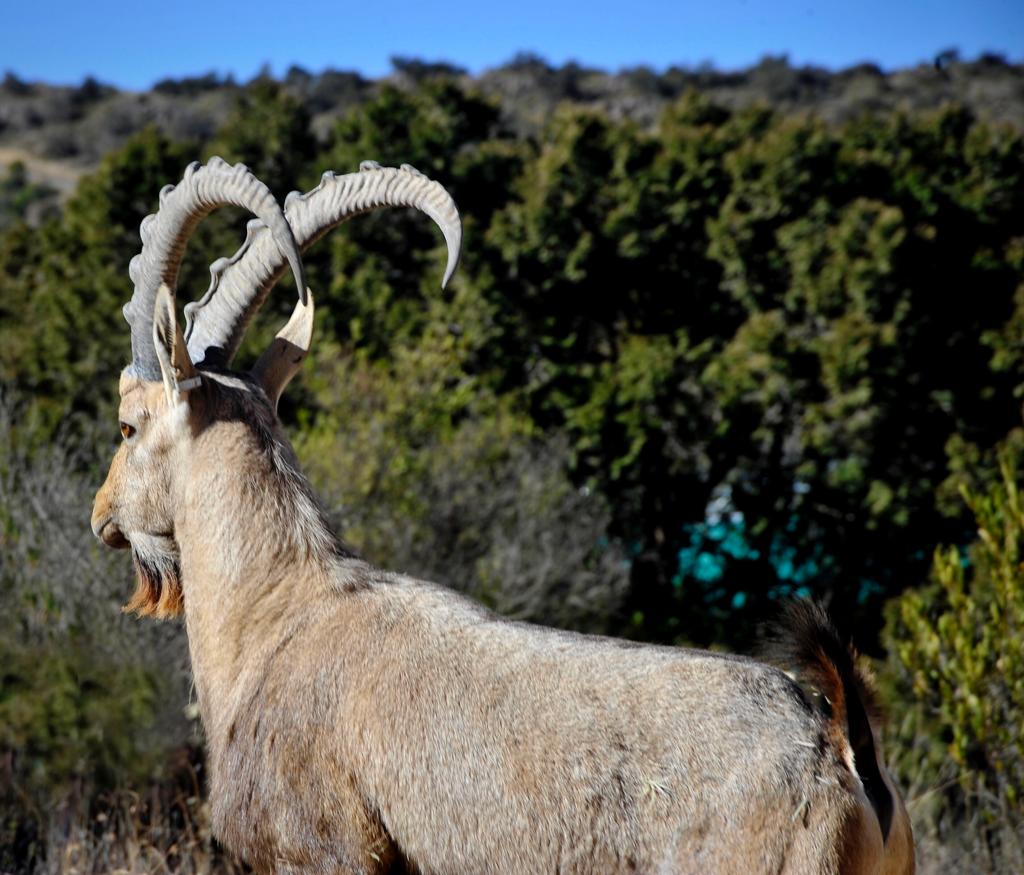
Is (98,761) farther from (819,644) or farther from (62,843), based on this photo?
(819,644)

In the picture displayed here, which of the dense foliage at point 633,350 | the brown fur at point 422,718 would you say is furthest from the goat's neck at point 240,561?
the dense foliage at point 633,350

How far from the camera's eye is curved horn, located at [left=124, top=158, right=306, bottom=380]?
3.94 m

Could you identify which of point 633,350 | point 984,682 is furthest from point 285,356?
point 633,350

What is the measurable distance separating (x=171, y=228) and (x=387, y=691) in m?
1.79

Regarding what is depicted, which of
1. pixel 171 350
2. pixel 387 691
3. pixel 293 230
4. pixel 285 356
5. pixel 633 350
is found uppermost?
pixel 633 350

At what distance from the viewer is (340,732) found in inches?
137

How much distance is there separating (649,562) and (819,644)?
925 cm

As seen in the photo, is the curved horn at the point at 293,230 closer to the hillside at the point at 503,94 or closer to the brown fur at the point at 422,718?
the brown fur at the point at 422,718

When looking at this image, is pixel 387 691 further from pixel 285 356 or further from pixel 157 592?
pixel 285 356

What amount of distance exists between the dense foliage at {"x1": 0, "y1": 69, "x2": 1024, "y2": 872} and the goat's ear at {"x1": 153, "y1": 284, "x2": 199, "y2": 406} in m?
5.05

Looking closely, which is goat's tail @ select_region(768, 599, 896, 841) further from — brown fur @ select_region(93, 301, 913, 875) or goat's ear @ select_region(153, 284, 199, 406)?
goat's ear @ select_region(153, 284, 199, 406)

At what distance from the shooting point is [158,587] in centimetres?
443

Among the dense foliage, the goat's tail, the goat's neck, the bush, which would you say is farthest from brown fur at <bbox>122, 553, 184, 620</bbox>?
the dense foliage

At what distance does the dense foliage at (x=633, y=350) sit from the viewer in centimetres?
1066
